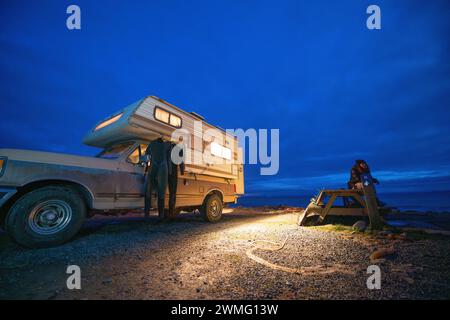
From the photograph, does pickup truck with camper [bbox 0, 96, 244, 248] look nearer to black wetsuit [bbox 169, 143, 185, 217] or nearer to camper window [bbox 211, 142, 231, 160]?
camper window [bbox 211, 142, 231, 160]

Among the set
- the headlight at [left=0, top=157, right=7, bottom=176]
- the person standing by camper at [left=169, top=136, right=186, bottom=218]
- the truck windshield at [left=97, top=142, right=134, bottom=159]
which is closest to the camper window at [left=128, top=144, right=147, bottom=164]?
the truck windshield at [left=97, top=142, right=134, bottom=159]

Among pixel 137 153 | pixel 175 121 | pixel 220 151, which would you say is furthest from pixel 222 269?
pixel 220 151

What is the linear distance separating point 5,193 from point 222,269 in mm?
3698

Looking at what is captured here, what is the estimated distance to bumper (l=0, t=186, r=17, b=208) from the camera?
2.99 meters

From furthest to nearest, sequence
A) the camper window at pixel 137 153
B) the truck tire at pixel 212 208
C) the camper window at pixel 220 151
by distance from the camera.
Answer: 1. the camper window at pixel 220 151
2. the truck tire at pixel 212 208
3. the camper window at pixel 137 153

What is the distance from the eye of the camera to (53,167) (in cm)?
342

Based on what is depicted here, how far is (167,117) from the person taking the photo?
18.2 feet

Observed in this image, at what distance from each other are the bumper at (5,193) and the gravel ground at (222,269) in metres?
0.81

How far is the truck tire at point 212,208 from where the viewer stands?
6273mm

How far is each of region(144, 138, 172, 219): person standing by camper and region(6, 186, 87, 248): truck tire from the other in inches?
52.3

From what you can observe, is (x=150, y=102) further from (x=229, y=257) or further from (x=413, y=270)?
(x=413, y=270)

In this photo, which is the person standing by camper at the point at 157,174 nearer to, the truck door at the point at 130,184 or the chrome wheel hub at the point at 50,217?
the truck door at the point at 130,184

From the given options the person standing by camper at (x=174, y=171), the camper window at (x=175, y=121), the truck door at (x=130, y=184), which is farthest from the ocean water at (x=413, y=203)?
the truck door at (x=130, y=184)
